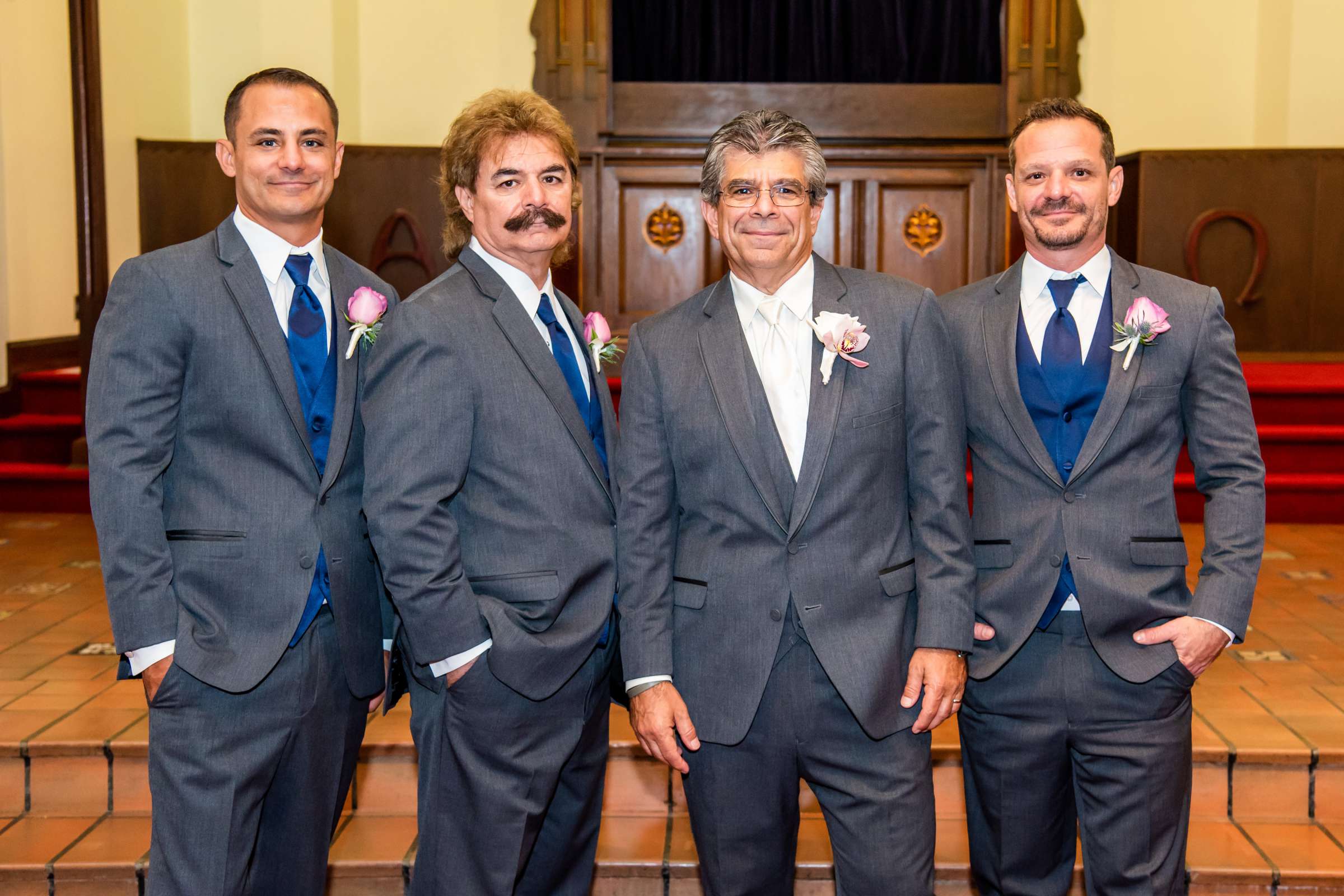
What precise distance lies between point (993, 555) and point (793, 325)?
510 millimetres

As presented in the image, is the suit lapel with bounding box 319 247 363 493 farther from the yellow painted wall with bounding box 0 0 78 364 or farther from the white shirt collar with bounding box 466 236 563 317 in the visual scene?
the yellow painted wall with bounding box 0 0 78 364

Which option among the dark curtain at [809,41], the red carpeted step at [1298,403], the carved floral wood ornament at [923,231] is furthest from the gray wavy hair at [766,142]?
the dark curtain at [809,41]

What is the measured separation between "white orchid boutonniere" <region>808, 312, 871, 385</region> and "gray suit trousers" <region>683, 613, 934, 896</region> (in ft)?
1.32

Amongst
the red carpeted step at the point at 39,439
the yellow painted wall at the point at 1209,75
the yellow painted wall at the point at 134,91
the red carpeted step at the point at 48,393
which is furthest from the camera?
the yellow painted wall at the point at 1209,75

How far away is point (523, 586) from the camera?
6.19 ft

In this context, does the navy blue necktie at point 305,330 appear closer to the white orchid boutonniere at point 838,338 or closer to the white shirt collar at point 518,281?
the white shirt collar at point 518,281

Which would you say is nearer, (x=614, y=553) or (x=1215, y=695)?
(x=614, y=553)

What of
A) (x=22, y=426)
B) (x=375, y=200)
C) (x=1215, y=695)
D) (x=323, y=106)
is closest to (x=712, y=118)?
(x=375, y=200)

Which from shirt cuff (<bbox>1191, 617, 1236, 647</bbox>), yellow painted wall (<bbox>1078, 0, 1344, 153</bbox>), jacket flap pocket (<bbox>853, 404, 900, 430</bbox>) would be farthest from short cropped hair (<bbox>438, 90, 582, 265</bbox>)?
yellow painted wall (<bbox>1078, 0, 1344, 153</bbox>)

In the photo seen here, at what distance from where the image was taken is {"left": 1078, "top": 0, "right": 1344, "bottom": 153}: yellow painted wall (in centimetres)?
729

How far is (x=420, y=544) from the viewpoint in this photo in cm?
181

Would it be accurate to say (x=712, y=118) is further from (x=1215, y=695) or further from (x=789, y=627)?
(x=789, y=627)

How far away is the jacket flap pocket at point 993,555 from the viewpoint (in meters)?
1.99

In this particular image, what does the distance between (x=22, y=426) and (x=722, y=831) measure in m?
5.10
